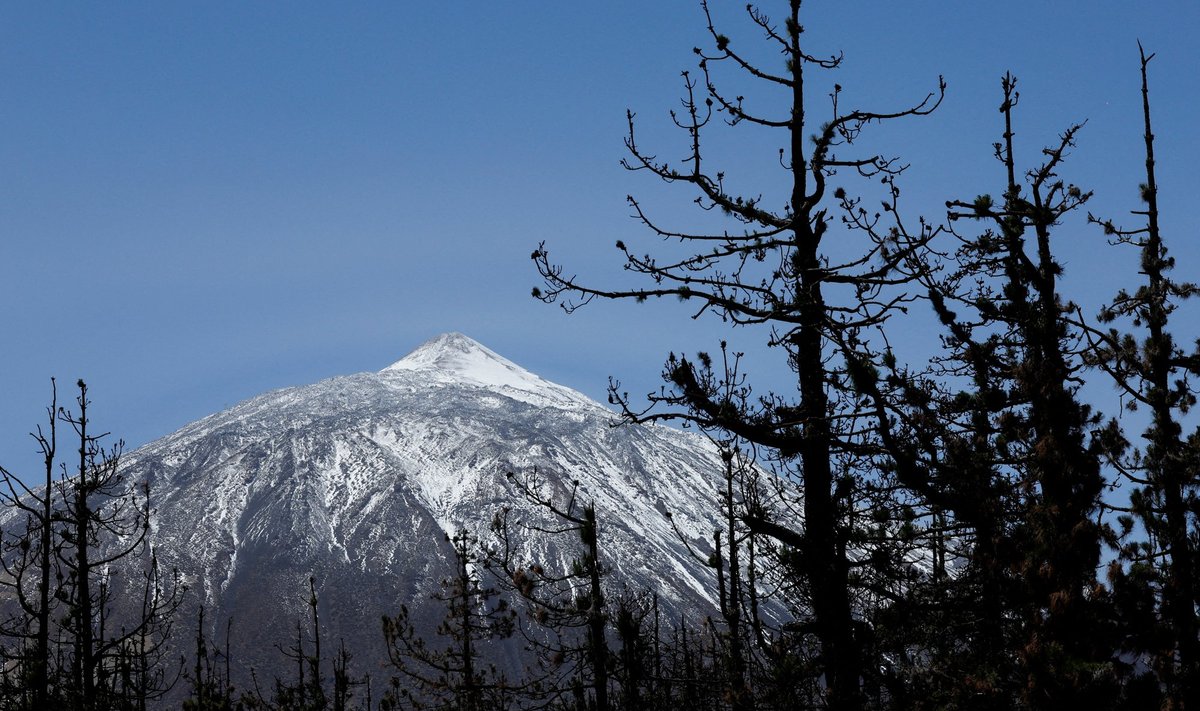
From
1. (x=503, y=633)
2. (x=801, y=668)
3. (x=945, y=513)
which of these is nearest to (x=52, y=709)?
(x=503, y=633)

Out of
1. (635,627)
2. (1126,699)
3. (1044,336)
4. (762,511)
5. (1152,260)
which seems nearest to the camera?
(1126,699)

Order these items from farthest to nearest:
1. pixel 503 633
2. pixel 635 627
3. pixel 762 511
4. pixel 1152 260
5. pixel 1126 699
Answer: pixel 503 633 < pixel 635 627 < pixel 1152 260 < pixel 762 511 < pixel 1126 699

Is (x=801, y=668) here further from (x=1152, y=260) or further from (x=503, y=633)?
(x=503, y=633)

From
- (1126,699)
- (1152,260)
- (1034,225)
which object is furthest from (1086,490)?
(1152,260)

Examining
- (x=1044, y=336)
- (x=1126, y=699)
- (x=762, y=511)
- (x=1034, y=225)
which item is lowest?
(x=1126, y=699)

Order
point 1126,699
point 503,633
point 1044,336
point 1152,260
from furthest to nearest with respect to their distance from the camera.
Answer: point 503,633, point 1152,260, point 1044,336, point 1126,699

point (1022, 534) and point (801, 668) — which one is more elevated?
point (1022, 534)

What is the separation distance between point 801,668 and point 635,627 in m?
7.84

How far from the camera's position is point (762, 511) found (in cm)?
850

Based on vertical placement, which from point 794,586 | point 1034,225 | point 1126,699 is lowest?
point 1126,699

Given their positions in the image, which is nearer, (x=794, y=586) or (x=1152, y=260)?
(x=794, y=586)

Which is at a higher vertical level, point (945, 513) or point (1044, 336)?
point (1044, 336)

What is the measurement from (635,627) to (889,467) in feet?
27.3

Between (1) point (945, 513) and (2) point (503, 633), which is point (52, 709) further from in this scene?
(1) point (945, 513)
